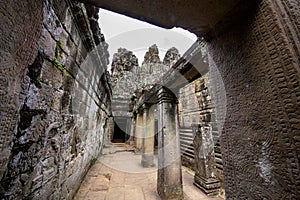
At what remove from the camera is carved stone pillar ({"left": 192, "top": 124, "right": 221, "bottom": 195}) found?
272 centimetres

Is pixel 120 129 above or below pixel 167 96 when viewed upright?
below

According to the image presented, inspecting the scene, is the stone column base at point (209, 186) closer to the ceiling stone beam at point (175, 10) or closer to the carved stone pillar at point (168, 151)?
the carved stone pillar at point (168, 151)

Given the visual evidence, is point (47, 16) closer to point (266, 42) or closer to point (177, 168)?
point (266, 42)

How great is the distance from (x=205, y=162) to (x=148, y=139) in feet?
6.40

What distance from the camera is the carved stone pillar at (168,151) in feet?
7.72

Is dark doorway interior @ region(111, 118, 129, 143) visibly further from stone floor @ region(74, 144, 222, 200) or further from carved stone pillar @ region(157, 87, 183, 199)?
carved stone pillar @ region(157, 87, 183, 199)

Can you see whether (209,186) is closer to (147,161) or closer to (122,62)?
(147,161)

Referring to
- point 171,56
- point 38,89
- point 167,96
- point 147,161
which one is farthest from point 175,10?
point 171,56

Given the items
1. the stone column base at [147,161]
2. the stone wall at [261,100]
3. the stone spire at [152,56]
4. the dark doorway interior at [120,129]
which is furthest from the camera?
the stone spire at [152,56]

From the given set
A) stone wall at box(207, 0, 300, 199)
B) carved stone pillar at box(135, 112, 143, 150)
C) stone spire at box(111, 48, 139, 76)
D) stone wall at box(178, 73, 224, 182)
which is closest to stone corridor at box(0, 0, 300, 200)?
stone wall at box(207, 0, 300, 199)

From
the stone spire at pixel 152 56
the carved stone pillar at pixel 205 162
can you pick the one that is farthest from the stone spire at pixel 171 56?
the carved stone pillar at pixel 205 162

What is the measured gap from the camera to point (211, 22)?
0.76m

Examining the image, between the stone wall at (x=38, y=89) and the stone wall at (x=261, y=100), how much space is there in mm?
984

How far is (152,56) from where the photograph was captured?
63.9 feet
